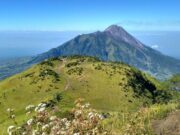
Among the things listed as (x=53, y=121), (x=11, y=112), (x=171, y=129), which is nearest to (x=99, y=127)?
(x=53, y=121)

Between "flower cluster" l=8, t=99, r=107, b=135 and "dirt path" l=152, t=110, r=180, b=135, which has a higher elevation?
"flower cluster" l=8, t=99, r=107, b=135

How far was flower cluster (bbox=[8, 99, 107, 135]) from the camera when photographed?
16359 millimetres

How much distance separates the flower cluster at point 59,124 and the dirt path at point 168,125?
2603cm

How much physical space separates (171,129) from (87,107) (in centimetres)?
2829

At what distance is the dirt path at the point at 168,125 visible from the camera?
4309 centimetres

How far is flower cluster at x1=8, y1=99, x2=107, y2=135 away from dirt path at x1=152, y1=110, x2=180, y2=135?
26.0 metres

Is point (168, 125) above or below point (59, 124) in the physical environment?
below

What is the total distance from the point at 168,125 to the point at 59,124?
31230 millimetres

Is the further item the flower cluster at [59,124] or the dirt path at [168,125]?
the dirt path at [168,125]

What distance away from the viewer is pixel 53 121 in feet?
54.7

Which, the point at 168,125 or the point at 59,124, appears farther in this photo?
the point at 168,125

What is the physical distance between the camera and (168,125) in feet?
151

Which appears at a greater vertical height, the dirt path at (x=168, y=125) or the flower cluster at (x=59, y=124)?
the flower cluster at (x=59, y=124)

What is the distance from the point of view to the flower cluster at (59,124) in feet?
53.7
